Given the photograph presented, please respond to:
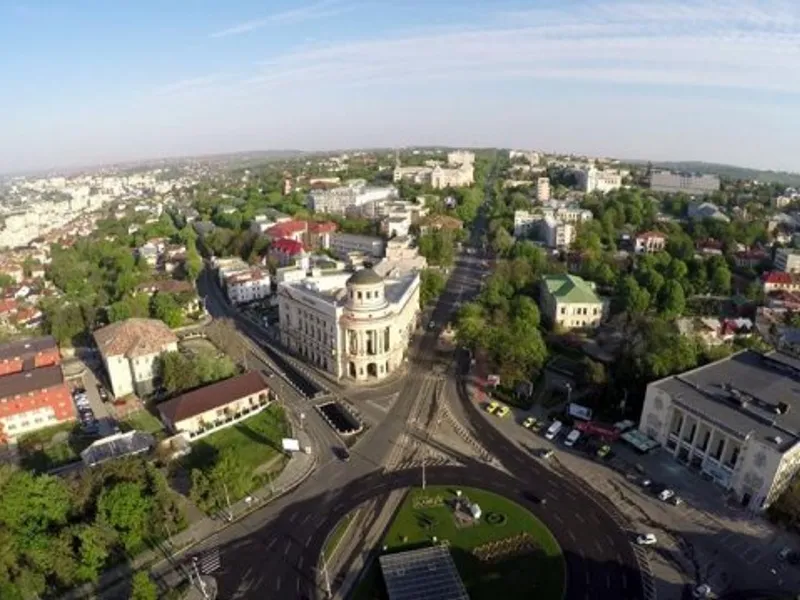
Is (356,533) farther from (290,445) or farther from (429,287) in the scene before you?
(429,287)

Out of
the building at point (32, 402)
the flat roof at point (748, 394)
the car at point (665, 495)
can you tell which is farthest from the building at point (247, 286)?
the car at point (665, 495)

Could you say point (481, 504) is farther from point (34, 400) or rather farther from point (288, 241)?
point (288, 241)

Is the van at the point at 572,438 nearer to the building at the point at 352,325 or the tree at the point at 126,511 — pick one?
the building at the point at 352,325

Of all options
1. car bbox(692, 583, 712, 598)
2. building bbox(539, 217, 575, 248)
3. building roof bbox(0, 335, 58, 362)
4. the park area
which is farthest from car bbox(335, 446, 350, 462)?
building bbox(539, 217, 575, 248)

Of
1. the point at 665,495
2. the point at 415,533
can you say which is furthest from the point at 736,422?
the point at 415,533

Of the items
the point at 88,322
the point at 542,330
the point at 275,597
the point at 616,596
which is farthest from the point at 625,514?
the point at 88,322
